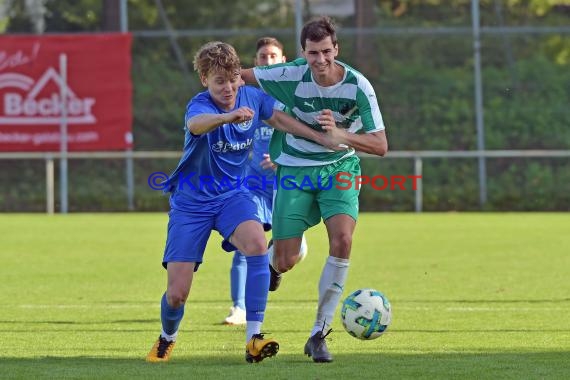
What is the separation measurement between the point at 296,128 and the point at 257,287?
93cm

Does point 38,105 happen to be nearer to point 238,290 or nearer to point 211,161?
point 238,290

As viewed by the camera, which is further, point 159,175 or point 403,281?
point 159,175

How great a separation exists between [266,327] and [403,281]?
3204 millimetres

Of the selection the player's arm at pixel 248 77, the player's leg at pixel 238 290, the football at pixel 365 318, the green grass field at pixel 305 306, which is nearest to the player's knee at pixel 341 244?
the football at pixel 365 318

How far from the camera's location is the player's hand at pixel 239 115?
6.12 meters

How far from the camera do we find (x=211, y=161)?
21.6 ft

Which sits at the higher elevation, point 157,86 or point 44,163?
point 157,86

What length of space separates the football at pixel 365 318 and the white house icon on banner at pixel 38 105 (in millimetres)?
13806

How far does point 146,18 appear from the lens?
21.4m

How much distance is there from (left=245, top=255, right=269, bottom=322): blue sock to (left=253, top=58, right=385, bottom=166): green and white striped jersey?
0.81 meters

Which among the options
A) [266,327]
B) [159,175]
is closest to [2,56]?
[159,175]

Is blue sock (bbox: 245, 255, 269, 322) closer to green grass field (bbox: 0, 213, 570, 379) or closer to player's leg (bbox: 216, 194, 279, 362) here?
player's leg (bbox: 216, 194, 279, 362)

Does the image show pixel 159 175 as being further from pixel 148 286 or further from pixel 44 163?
pixel 148 286

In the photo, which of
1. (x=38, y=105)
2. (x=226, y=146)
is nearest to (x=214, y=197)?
(x=226, y=146)
